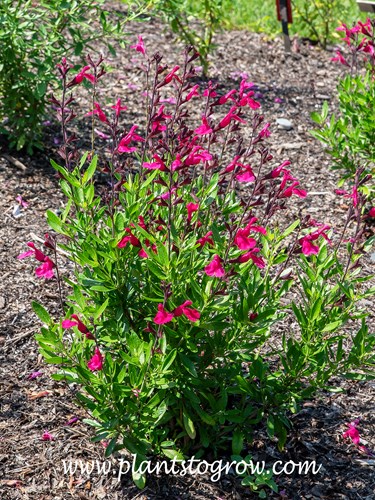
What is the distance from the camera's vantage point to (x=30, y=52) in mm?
5102

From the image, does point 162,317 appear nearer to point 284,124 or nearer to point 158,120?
point 158,120

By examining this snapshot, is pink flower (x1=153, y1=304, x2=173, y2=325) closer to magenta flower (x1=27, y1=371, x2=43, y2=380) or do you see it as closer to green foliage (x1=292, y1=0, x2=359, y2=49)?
magenta flower (x1=27, y1=371, x2=43, y2=380)

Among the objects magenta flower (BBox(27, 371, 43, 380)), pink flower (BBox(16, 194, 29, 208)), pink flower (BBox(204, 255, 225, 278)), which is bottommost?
magenta flower (BBox(27, 371, 43, 380))

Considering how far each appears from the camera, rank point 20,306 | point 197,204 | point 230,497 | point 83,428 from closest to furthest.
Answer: point 197,204 < point 230,497 < point 83,428 < point 20,306

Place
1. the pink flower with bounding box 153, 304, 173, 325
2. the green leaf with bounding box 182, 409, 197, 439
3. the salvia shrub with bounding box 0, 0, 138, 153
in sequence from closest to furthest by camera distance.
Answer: the pink flower with bounding box 153, 304, 173, 325 → the green leaf with bounding box 182, 409, 197, 439 → the salvia shrub with bounding box 0, 0, 138, 153

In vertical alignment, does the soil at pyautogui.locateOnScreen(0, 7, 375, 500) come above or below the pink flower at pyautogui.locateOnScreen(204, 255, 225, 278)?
below

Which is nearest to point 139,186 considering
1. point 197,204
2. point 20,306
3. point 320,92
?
point 197,204

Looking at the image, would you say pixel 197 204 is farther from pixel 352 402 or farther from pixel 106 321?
pixel 352 402

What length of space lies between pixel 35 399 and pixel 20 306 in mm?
718

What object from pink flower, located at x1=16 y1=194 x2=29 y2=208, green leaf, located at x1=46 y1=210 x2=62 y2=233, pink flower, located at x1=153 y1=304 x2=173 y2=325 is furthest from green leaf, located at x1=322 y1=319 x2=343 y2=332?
pink flower, located at x1=16 y1=194 x2=29 y2=208

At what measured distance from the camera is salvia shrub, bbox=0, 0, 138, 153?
478cm

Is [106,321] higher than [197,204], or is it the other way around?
[197,204]

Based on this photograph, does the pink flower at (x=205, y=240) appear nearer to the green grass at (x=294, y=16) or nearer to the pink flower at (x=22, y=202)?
the pink flower at (x=22, y=202)

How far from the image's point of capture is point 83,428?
135 inches
